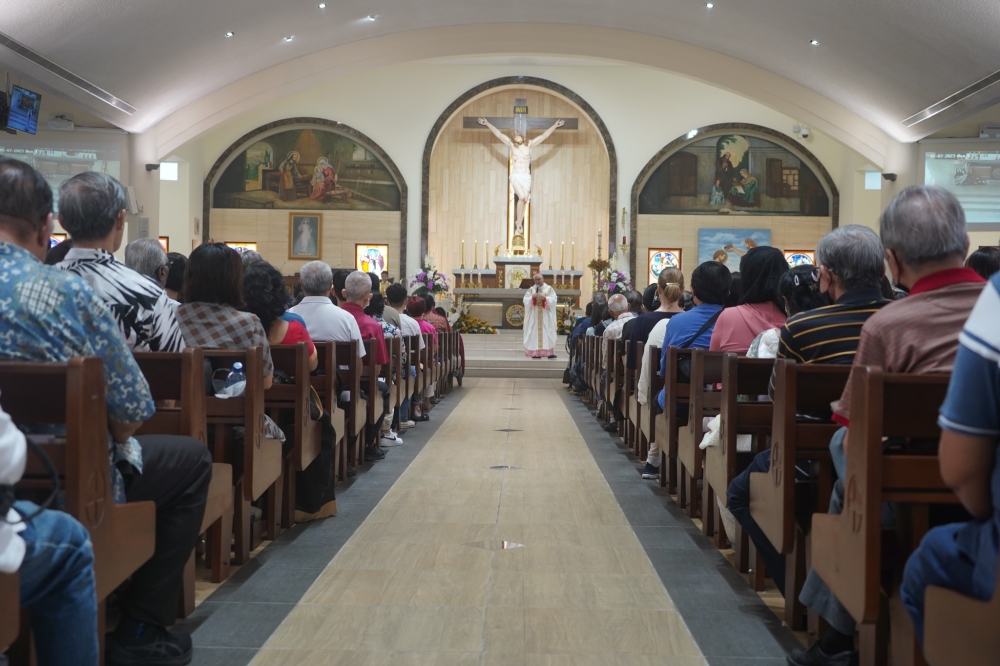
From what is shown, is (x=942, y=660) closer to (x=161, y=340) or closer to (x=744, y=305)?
(x=161, y=340)

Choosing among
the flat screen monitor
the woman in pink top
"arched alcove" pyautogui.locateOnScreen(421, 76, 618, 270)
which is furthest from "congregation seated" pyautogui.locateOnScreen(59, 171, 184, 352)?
"arched alcove" pyautogui.locateOnScreen(421, 76, 618, 270)

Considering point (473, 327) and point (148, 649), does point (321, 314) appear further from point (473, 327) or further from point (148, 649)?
point (473, 327)

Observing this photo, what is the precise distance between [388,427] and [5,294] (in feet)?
16.1

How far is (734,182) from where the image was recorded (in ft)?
64.2

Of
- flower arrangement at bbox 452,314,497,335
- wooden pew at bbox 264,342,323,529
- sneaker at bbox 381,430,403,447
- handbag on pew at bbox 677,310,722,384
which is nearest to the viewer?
wooden pew at bbox 264,342,323,529

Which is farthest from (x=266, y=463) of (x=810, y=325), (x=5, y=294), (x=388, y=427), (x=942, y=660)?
(x=388, y=427)

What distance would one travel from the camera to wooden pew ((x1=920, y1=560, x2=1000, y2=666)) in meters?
1.58

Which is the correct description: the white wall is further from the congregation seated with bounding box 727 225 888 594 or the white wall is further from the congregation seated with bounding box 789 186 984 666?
the congregation seated with bounding box 789 186 984 666

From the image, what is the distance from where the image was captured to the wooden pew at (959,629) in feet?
5.20

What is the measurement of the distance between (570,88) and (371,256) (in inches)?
208

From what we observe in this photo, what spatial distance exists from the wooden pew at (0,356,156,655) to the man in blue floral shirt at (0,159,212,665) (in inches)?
3.8

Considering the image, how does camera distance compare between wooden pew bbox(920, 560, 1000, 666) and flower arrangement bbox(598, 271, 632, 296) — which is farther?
flower arrangement bbox(598, 271, 632, 296)

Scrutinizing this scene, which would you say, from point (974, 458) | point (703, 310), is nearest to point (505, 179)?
point (703, 310)

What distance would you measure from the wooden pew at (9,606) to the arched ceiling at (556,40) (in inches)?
329
